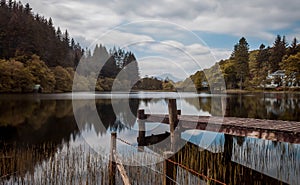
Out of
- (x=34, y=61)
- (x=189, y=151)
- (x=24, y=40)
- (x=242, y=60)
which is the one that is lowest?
(x=189, y=151)

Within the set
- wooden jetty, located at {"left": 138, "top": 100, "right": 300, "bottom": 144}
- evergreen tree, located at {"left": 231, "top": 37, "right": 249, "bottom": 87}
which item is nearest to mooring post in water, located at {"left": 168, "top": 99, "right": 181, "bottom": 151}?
wooden jetty, located at {"left": 138, "top": 100, "right": 300, "bottom": 144}

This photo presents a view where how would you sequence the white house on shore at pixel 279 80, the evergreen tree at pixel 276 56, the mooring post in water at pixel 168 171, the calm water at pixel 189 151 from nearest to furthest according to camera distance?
1. the mooring post in water at pixel 168 171
2. the calm water at pixel 189 151
3. the white house on shore at pixel 279 80
4. the evergreen tree at pixel 276 56

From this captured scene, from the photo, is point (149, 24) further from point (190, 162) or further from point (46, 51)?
point (46, 51)

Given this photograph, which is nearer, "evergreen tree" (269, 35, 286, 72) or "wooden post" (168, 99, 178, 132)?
"wooden post" (168, 99, 178, 132)

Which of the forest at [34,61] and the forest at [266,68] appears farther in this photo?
the forest at [266,68]

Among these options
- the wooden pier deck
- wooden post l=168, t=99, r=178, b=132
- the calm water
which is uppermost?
wooden post l=168, t=99, r=178, b=132

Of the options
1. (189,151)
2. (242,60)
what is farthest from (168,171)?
(242,60)

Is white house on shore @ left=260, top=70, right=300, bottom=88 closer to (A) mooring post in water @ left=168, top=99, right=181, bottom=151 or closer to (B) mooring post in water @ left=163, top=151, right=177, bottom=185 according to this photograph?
(A) mooring post in water @ left=168, top=99, right=181, bottom=151

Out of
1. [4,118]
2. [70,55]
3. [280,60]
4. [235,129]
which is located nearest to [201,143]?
[235,129]

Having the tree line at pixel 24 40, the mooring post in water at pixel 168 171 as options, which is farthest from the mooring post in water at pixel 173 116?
the tree line at pixel 24 40

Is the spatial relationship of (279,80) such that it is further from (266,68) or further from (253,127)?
(253,127)

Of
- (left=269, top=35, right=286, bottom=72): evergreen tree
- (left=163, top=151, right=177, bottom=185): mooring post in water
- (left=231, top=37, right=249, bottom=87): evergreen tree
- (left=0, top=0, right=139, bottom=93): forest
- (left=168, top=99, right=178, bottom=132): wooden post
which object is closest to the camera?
(left=163, top=151, right=177, bottom=185): mooring post in water

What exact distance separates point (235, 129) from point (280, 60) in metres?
60.4

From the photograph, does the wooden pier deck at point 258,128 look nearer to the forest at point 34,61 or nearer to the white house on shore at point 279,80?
the forest at point 34,61
